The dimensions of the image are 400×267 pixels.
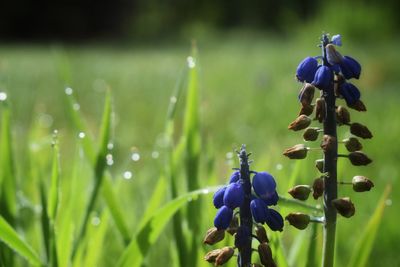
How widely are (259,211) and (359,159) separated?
0.25m

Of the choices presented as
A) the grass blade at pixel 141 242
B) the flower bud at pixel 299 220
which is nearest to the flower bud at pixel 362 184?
the flower bud at pixel 299 220

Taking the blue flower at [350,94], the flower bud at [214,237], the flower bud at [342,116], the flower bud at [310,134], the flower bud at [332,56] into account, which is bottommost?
the flower bud at [214,237]

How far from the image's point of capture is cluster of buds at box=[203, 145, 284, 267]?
1.15m

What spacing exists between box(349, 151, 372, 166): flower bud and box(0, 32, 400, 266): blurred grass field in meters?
0.60

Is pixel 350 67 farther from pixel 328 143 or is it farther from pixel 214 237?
pixel 214 237

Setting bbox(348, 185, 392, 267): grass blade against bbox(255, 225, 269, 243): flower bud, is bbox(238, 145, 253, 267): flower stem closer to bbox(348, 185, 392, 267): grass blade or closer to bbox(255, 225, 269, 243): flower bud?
bbox(255, 225, 269, 243): flower bud

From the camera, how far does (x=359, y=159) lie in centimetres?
127

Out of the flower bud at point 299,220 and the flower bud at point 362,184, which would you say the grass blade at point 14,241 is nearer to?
the flower bud at point 299,220

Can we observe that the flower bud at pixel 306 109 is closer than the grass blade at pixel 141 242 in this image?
Yes

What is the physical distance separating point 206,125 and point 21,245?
3491 millimetres

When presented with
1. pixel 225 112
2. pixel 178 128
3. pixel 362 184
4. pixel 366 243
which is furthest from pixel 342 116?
pixel 225 112

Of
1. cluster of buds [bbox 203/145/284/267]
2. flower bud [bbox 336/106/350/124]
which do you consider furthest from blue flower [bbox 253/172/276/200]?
flower bud [bbox 336/106/350/124]

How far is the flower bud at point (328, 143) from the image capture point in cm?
120

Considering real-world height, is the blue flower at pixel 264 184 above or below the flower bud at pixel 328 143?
below
